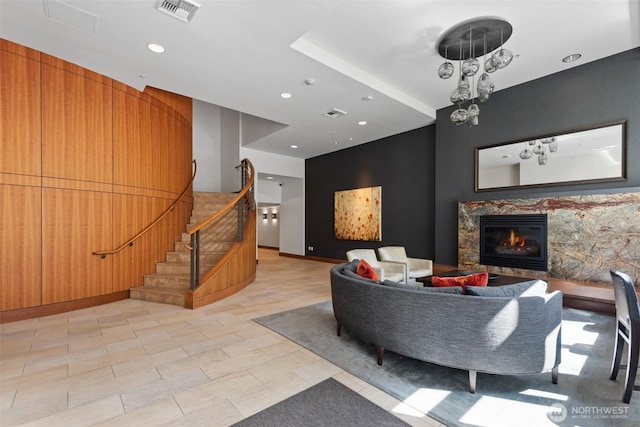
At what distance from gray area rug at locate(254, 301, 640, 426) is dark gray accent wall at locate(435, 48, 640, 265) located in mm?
2809

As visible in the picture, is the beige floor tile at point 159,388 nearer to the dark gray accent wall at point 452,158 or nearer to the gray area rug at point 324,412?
the gray area rug at point 324,412

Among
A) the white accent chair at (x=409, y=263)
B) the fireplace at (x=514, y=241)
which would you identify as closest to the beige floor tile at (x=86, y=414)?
the white accent chair at (x=409, y=263)

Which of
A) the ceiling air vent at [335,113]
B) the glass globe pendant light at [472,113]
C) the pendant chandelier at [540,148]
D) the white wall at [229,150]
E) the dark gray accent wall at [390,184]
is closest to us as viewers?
the glass globe pendant light at [472,113]

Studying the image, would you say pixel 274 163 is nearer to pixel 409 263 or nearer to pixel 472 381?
pixel 409 263

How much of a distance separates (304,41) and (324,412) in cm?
425

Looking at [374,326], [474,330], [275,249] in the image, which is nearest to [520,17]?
[474,330]

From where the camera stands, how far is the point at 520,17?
3.55m

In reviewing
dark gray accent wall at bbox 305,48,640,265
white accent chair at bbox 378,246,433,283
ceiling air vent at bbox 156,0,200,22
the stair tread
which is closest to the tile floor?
the stair tread

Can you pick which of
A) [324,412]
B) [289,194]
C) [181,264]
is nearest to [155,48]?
[181,264]

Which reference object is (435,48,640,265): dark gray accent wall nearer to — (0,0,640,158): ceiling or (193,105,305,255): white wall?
(0,0,640,158): ceiling

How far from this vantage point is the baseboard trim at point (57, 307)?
152 inches

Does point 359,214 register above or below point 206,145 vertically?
below

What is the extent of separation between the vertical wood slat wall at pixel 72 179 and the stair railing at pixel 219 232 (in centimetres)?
84

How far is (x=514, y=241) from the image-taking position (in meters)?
5.20
